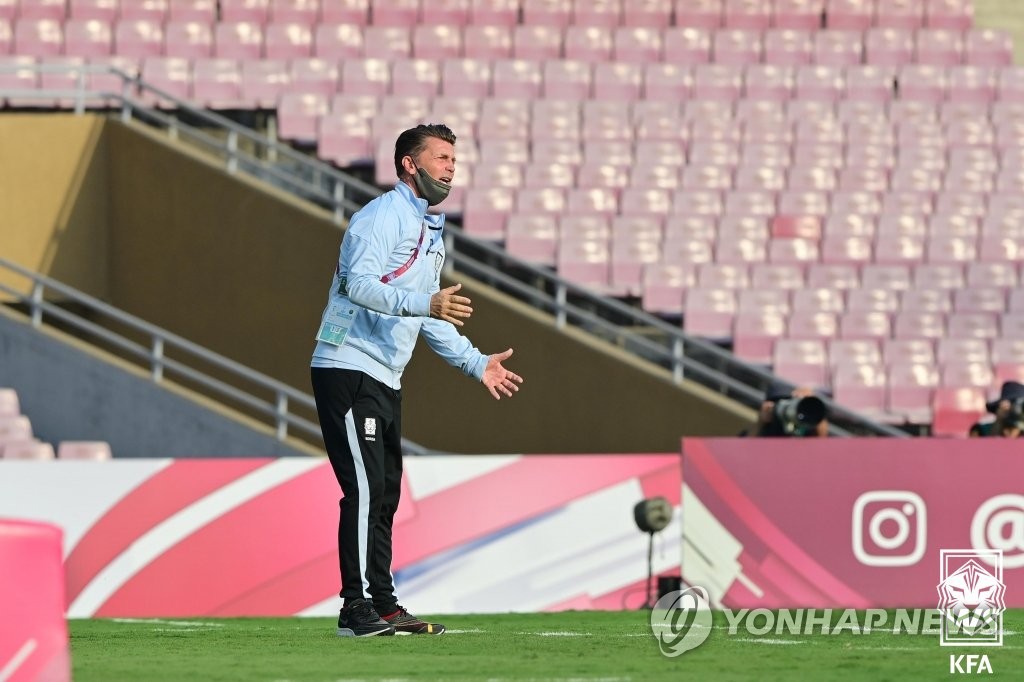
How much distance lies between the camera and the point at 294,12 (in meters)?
17.1

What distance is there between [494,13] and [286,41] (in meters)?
2.09

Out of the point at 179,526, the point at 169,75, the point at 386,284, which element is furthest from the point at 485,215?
the point at 386,284

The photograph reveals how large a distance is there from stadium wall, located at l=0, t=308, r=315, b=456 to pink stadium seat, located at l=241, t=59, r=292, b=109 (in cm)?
365

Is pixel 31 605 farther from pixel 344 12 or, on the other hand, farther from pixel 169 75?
pixel 344 12

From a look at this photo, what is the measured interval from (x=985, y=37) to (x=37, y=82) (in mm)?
9025

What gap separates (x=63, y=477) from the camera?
342 inches

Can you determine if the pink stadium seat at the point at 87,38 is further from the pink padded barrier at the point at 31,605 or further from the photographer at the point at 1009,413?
the pink padded barrier at the point at 31,605

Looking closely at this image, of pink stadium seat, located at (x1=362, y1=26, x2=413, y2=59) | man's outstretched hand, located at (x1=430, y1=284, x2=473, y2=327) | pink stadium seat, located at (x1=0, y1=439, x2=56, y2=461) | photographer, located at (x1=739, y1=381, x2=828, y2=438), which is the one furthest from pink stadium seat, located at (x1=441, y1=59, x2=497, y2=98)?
man's outstretched hand, located at (x1=430, y1=284, x2=473, y2=327)

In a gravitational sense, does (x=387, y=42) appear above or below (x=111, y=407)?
above

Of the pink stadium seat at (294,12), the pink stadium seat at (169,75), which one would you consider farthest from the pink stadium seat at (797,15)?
the pink stadium seat at (169,75)

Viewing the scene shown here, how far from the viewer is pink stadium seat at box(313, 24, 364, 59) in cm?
1661

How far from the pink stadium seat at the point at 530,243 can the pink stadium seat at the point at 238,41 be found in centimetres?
388

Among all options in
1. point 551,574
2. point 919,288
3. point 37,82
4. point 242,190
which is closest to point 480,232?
point 242,190

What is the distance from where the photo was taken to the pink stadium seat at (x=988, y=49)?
1759 centimetres
